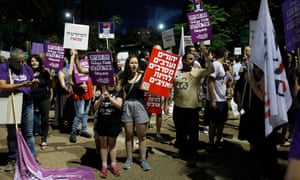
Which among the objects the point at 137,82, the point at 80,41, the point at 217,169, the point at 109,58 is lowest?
the point at 217,169

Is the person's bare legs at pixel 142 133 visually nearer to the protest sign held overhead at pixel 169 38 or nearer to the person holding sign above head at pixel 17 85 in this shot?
the person holding sign above head at pixel 17 85

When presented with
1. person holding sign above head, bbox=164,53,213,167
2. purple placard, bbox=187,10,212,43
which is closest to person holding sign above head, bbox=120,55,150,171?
person holding sign above head, bbox=164,53,213,167

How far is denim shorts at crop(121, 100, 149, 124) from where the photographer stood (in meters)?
5.43

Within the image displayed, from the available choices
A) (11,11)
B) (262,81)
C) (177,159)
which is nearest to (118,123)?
(177,159)

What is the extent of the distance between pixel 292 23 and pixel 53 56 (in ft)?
16.3

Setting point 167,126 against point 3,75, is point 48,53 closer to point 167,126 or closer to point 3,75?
point 3,75

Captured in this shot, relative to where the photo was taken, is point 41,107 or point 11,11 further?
point 11,11

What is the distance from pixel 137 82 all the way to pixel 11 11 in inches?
992

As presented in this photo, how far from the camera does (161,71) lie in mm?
5719

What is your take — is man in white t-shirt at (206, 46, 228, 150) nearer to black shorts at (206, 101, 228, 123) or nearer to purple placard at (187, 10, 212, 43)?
black shorts at (206, 101, 228, 123)

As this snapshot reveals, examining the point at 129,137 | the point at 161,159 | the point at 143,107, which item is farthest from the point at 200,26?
the point at 161,159

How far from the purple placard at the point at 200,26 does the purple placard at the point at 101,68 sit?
1885 mm

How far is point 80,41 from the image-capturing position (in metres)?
6.55

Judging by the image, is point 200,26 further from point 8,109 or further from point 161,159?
point 8,109
